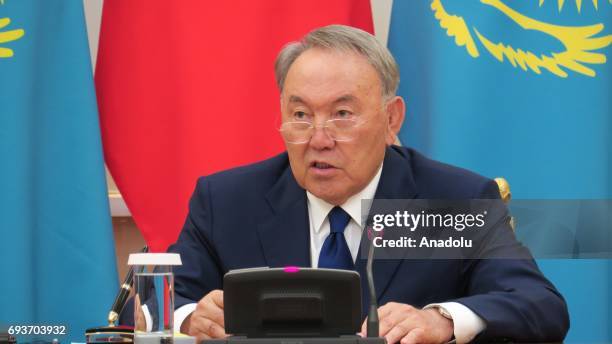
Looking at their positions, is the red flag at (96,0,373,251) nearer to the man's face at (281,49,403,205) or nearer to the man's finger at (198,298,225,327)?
the man's face at (281,49,403,205)

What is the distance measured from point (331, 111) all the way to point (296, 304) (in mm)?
1054

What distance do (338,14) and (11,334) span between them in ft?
6.90

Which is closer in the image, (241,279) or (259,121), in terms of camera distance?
(241,279)

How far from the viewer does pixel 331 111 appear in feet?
9.11

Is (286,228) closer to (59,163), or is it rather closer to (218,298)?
(218,298)

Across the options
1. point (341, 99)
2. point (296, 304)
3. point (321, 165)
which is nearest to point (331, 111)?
point (341, 99)

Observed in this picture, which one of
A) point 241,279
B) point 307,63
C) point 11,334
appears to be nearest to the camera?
point 241,279

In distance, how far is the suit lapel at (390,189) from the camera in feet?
8.96

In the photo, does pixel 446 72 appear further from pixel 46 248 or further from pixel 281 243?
pixel 46 248

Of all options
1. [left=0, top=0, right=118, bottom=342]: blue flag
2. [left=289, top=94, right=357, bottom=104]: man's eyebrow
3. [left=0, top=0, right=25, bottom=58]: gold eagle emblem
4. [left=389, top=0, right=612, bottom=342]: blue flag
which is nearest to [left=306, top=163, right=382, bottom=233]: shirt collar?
[left=289, top=94, right=357, bottom=104]: man's eyebrow

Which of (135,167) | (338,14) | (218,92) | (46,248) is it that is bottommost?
(46,248)

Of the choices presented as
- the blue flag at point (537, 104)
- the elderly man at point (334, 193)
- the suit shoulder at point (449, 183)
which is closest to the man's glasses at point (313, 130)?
the elderly man at point (334, 193)

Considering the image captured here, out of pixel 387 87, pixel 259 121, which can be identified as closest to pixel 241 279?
pixel 387 87

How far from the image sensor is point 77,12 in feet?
11.9
